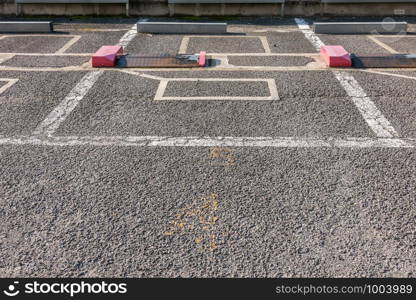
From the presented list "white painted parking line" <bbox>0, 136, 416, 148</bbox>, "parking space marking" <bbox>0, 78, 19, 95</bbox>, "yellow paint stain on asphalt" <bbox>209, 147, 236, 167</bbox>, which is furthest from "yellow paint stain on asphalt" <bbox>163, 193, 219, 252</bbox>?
"parking space marking" <bbox>0, 78, 19, 95</bbox>

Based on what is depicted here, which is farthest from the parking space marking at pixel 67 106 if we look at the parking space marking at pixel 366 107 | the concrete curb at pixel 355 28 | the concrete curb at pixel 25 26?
the concrete curb at pixel 355 28

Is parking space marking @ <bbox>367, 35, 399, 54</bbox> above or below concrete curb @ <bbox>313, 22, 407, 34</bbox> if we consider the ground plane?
below

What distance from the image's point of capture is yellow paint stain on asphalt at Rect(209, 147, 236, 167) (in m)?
4.16

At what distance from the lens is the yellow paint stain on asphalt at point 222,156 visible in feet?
13.6

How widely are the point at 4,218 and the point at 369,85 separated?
559 centimetres

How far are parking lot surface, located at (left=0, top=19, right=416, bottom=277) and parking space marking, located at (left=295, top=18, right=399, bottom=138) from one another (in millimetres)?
25

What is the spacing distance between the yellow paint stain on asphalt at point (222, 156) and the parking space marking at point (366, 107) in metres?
1.89

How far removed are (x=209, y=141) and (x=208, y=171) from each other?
2.29ft

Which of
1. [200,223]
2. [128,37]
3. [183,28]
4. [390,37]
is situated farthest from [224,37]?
[200,223]

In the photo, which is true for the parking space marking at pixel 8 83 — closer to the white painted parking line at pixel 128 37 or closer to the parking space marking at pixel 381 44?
the white painted parking line at pixel 128 37

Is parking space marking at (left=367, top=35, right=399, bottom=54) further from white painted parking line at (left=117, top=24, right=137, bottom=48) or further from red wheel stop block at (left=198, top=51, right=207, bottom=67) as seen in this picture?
white painted parking line at (left=117, top=24, right=137, bottom=48)

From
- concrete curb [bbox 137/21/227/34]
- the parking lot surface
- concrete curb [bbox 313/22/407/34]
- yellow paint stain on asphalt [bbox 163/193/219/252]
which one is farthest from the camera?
concrete curb [bbox 137/21/227/34]

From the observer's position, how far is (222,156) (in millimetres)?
4293

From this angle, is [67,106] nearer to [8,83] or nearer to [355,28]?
[8,83]
